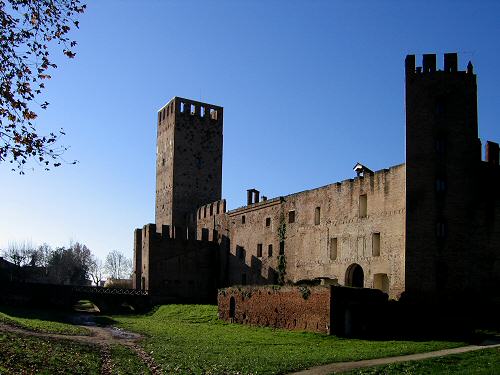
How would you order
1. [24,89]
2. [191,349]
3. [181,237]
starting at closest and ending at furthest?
[24,89] < [191,349] < [181,237]

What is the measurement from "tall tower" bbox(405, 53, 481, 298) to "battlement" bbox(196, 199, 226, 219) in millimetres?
23022

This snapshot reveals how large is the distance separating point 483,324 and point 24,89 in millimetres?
23025

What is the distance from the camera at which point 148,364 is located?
706 inches

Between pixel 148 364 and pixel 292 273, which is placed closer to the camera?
pixel 148 364

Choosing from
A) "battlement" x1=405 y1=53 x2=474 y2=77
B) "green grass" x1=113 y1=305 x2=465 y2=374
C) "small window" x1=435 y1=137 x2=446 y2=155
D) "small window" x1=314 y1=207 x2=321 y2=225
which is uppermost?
"battlement" x1=405 y1=53 x2=474 y2=77

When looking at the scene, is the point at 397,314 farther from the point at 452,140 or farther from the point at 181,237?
the point at 181,237

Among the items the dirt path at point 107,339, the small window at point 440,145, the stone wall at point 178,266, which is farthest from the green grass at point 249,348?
the stone wall at point 178,266

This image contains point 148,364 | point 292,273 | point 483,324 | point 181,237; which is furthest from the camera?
point 181,237

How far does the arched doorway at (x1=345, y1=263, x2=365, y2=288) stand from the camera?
3519 centimetres

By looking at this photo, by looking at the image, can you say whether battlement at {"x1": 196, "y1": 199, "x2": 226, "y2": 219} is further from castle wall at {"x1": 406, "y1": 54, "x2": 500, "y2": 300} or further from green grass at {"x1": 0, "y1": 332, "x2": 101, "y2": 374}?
green grass at {"x1": 0, "y1": 332, "x2": 101, "y2": 374}

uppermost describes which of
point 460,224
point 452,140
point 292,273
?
point 452,140

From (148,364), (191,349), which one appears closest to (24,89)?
(148,364)

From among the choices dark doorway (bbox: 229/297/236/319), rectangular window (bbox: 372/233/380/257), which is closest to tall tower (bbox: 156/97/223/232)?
dark doorway (bbox: 229/297/236/319)

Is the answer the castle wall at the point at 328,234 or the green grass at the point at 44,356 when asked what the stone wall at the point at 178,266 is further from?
the green grass at the point at 44,356
